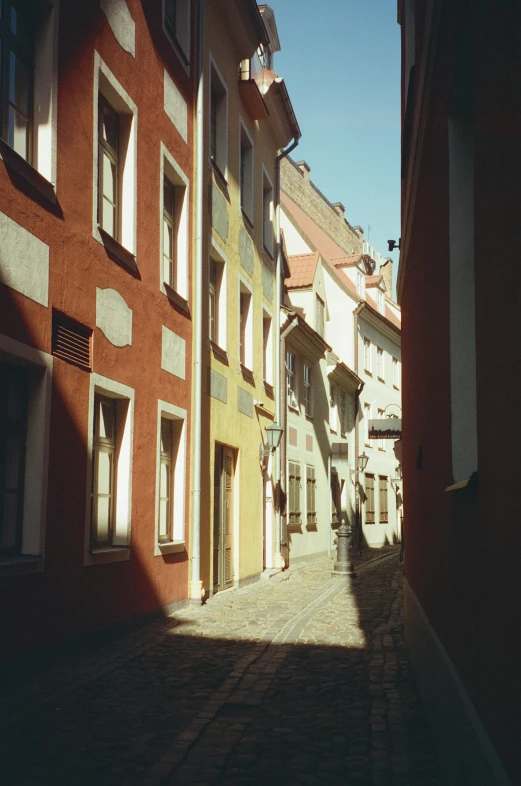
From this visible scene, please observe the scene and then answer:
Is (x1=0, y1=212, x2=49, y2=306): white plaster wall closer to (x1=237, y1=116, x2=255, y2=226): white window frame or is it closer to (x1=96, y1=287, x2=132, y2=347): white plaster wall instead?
(x1=96, y1=287, x2=132, y2=347): white plaster wall

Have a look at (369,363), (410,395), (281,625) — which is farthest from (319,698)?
(369,363)

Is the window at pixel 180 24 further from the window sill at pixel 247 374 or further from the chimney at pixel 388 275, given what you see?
the chimney at pixel 388 275

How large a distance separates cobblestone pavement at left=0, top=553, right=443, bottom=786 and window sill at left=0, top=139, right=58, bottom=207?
3847 millimetres

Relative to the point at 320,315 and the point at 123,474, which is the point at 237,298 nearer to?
the point at 123,474

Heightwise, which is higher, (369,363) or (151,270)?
(369,363)

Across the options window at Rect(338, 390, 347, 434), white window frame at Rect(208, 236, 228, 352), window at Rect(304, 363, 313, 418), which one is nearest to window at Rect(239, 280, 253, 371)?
white window frame at Rect(208, 236, 228, 352)

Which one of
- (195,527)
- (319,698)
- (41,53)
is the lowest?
(319,698)

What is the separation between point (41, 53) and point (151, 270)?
3.34 meters

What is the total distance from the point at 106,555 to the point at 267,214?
11.9 m

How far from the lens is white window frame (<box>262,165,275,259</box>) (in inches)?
747

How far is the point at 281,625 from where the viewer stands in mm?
10586

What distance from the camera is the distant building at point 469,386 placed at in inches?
109

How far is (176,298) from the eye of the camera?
38.5 ft

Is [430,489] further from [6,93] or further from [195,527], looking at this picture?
[195,527]
